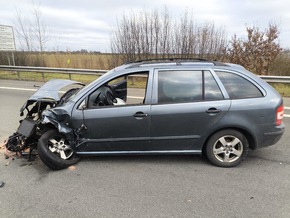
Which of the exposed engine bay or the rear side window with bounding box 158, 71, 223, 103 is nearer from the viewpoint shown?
the rear side window with bounding box 158, 71, 223, 103

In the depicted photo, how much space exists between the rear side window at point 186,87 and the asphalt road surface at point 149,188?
3.44ft

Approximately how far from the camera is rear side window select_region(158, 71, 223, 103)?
343 centimetres

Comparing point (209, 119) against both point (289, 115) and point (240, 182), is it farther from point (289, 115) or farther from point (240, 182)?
point (289, 115)

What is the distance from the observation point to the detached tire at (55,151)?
11.2 feet

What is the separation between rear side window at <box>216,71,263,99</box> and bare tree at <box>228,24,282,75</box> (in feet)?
31.3

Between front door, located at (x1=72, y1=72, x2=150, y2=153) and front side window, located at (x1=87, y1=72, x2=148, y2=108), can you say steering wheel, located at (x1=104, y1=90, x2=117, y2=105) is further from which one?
front door, located at (x1=72, y1=72, x2=150, y2=153)

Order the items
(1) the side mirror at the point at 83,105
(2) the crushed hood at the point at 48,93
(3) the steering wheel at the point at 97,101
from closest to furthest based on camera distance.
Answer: (1) the side mirror at the point at 83,105
(3) the steering wheel at the point at 97,101
(2) the crushed hood at the point at 48,93

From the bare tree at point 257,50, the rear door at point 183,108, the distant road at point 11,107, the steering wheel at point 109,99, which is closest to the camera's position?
the rear door at point 183,108

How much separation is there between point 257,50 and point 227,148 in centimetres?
1014

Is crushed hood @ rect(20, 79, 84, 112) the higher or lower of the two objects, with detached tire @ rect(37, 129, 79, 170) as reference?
higher

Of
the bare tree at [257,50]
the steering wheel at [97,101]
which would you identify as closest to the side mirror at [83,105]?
the steering wheel at [97,101]

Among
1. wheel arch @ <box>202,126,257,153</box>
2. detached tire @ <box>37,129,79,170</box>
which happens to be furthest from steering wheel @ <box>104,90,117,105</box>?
wheel arch @ <box>202,126,257,153</box>

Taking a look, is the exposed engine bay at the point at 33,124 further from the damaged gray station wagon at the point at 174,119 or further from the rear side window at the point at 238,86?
the rear side window at the point at 238,86

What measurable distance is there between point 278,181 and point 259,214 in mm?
844
